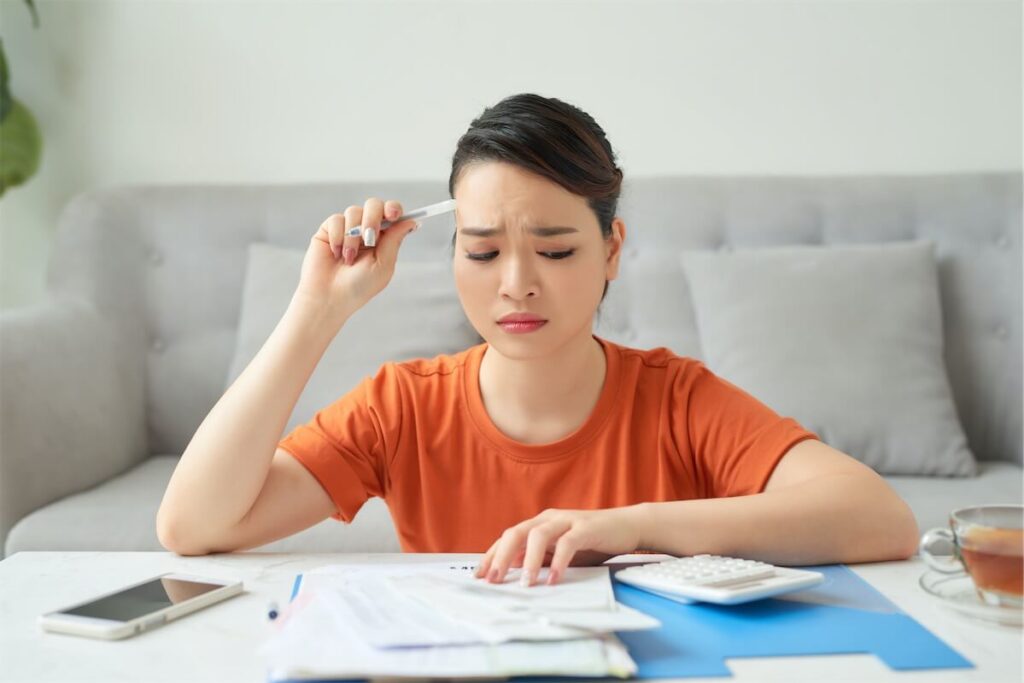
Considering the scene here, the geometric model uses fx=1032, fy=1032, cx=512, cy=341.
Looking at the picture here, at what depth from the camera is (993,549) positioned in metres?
A: 0.76

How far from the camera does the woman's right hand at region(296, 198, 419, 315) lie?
115 cm

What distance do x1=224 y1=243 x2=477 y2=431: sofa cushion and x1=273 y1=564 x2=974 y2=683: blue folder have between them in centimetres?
120

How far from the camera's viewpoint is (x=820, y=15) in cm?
238

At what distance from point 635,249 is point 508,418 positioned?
105cm

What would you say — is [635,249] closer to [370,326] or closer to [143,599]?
[370,326]

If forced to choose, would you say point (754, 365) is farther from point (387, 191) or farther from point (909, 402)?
point (387, 191)

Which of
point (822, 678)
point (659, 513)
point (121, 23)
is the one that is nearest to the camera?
point (822, 678)

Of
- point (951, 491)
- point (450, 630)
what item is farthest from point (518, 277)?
point (951, 491)

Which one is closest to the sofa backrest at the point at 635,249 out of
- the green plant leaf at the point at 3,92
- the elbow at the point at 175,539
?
the green plant leaf at the point at 3,92

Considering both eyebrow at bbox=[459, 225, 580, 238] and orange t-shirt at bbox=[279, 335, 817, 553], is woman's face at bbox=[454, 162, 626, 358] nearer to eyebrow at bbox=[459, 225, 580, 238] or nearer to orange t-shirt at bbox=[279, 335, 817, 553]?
eyebrow at bbox=[459, 225, 580, 238]

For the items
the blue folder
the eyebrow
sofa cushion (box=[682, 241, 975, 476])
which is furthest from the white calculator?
sofa cushion (box=[682, 241, 975, 476])

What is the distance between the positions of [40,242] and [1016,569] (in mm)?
2450

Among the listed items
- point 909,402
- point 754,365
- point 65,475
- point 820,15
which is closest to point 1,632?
point 65,475

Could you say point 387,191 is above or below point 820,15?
below
